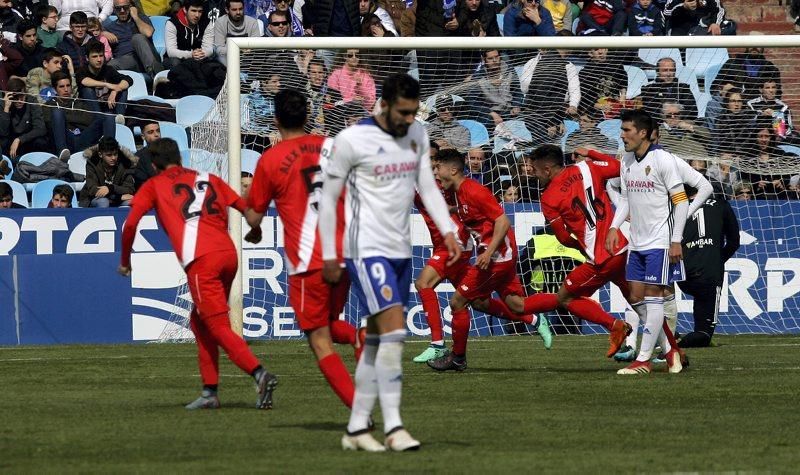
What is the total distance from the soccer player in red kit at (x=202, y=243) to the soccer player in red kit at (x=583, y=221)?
4994mm

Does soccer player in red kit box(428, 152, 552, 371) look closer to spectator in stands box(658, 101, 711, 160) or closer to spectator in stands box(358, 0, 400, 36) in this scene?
spectator in stands box(658, 101, 711, 160)

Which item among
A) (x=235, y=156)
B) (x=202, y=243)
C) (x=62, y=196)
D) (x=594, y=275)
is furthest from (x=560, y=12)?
(x=202, y=243)

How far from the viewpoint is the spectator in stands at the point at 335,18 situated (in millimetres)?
23375

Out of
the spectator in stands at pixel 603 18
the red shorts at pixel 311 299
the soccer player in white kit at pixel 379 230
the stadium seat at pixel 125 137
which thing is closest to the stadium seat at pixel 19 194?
the stadium seat at pixel 125 137

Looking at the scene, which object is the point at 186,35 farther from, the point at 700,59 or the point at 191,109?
the point at 700,59

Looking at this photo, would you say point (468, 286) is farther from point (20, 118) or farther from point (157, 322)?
point (20, 118)

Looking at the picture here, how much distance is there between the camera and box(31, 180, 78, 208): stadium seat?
20.2m

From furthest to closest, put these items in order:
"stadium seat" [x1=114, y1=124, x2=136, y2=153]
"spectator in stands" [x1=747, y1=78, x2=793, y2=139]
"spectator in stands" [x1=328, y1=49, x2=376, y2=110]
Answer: "stadium seat" [x1=114, y1=124, x2=136, y2=153]
"spectator in stands" [x1=747, y1=78, x2=793, y2=139]
"spectator in stands" [x1=328, y1=49, x2=376, y2=110]

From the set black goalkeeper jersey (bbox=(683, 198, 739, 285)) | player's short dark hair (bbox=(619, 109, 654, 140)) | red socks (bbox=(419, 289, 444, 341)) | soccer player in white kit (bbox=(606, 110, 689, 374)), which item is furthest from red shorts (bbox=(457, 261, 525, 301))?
black goalkeeper jersey (bbox=(683, 198, 739, 285))

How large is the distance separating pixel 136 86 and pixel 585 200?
10.1 metres

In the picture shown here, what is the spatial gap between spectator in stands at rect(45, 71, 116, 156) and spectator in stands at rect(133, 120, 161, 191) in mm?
576

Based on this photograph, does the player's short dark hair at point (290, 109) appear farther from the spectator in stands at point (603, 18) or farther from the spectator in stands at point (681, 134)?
the spectator in stands at point (603, 18)

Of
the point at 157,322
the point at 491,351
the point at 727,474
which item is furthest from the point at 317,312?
the point at 157,322

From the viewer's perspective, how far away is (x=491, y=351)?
1683 centimetres
